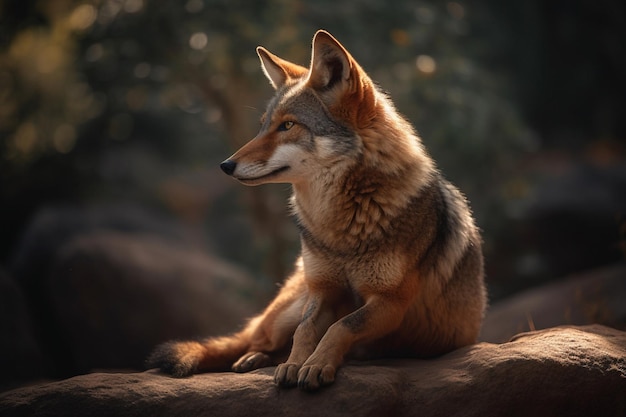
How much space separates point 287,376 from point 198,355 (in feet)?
3.46

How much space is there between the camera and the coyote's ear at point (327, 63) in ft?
13.7

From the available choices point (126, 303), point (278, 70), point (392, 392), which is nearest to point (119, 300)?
point (126, 303)

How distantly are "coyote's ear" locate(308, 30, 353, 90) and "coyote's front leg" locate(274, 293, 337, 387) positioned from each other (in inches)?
59.5

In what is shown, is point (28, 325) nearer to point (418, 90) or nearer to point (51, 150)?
point (51, 150)

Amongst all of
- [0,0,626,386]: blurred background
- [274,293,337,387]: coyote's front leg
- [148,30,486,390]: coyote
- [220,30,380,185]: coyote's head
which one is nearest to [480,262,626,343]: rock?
[0,0,626,386]: blurred background

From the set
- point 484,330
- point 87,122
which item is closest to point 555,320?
point 484,330

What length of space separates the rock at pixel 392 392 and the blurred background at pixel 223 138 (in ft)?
9.35

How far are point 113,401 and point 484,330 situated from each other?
221 inches

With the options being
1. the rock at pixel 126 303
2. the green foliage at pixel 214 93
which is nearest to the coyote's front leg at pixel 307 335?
the green foliage at pixel 214 93

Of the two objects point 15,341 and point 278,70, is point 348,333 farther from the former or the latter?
point 15,341

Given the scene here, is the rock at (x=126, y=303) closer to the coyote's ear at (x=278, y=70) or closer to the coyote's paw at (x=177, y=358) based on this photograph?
the coyote's paw at (x=177, y=358)

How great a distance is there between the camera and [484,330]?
8016 mm

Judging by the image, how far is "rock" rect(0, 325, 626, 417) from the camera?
3.54 m

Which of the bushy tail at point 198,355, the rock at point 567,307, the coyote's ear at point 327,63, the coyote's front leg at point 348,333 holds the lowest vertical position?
the rock at point 567,307
